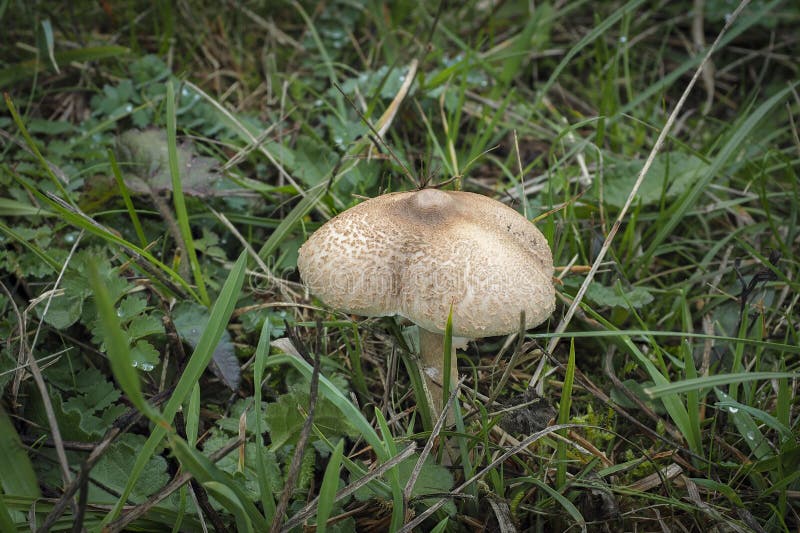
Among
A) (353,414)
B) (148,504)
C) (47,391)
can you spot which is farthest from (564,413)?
(47,391)

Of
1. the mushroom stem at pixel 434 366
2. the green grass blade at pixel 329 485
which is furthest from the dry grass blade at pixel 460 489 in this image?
the mushroom stem at pixel 434 366

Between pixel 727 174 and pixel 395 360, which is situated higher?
pixel 727 174

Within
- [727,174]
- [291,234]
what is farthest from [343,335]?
[727,174]

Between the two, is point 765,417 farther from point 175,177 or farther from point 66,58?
point 66,58

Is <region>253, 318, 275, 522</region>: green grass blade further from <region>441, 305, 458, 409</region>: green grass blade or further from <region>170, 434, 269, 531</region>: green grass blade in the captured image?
<region>441, 305, 458, 409</region>: green grass blade

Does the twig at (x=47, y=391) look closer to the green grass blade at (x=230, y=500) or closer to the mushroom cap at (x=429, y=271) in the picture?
the green grass blade at (x=230, y=500)

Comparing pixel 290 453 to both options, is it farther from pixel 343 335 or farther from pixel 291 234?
pixel 291 234
